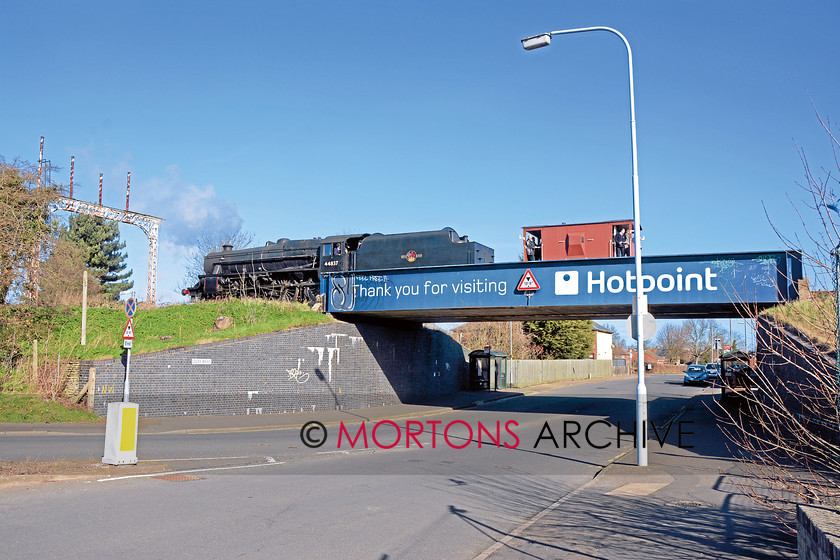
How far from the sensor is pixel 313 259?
31188 millimetres

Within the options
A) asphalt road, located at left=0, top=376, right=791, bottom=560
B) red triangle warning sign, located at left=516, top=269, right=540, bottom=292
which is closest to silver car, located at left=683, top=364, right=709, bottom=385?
red triangle warning sign, located at left=516, top=269, right=540, bottom=292

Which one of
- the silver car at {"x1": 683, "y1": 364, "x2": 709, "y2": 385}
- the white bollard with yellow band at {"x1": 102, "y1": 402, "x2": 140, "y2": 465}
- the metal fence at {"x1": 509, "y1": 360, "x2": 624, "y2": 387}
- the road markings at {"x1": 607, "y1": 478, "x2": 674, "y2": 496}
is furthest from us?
the silver car at {"x1": 683, "y1": 364, "x2": 709, "y2": 385}

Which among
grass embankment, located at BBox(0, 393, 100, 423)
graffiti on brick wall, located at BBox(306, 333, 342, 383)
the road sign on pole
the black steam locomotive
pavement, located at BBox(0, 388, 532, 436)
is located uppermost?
the black steam locomotive

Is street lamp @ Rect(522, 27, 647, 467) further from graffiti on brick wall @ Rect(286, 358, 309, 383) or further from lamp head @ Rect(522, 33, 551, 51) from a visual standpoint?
graffiti on brick wall @ Rect(286, 358, 309, 383)

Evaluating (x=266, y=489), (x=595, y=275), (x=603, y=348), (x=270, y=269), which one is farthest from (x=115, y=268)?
(x=603, y=348)

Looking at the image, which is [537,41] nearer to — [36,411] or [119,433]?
[119,433]

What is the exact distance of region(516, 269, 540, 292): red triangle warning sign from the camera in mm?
23075

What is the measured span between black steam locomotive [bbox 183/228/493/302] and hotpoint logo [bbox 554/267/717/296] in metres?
5.01

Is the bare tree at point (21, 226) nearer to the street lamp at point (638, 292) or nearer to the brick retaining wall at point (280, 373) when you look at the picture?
the brick retaining wall at point (280, 373)

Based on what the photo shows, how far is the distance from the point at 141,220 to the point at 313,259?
17.6 metres

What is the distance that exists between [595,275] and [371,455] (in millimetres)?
11071

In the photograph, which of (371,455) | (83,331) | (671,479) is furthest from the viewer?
(83,331)

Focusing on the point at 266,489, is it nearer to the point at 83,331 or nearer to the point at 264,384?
the point at 264,384

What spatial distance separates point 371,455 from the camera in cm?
1476
